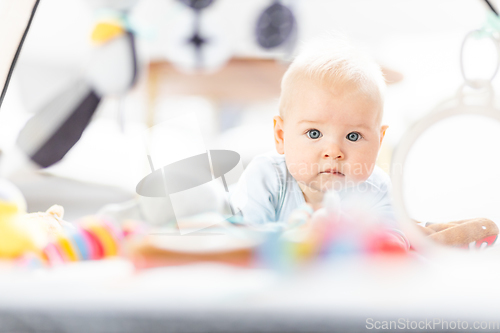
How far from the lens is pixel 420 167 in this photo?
0.45m

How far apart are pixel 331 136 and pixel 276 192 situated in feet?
0.43

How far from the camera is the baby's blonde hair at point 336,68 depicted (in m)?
0.50

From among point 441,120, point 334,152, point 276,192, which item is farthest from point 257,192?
point 441,120

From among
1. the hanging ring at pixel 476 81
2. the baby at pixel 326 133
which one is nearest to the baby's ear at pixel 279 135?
the baby at pixel 326 133

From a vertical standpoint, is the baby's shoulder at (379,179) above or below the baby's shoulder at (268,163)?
below

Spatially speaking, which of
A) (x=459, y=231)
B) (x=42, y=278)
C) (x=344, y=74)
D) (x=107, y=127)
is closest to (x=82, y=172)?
(x=107, y=127)

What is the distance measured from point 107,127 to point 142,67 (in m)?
0.13

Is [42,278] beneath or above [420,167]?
beneath

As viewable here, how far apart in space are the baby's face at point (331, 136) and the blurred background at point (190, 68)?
65 mm

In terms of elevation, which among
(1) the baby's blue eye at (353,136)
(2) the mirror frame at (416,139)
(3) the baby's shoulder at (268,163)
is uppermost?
(3) the baby's shoulder at (268,163)

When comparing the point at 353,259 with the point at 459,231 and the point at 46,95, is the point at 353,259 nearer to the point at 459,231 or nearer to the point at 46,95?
the point at 459,231

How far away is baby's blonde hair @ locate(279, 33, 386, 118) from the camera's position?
50 cm

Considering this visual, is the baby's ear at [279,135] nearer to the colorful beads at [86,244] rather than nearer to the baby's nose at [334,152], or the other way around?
the baby's nose at [334,152]

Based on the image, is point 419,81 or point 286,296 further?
point 419,81
